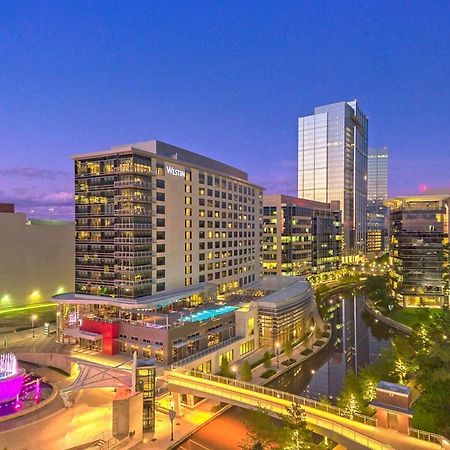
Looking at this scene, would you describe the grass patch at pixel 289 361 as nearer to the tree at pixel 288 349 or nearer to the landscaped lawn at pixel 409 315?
the tree at pixel 288 349

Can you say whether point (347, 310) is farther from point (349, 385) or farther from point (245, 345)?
point (349, 385)

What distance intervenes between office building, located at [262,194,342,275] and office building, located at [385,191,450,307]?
32256mm

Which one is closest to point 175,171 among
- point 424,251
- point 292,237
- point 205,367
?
point 205,367

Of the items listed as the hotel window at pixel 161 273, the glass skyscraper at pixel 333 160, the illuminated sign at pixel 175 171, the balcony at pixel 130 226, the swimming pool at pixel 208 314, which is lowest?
the swimming pool at pixel 208 314

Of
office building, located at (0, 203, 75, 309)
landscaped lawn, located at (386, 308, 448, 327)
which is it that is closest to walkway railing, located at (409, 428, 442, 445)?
landscaped lawn, located at (386, 308, 448, 327)

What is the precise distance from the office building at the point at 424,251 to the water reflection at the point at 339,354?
11991mm

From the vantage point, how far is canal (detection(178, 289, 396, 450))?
111 feet

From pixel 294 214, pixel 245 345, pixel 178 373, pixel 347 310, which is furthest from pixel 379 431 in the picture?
pixel 294 214

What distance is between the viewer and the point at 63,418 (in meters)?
34.9

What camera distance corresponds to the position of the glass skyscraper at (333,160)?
16375cm

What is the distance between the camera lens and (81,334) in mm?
48312

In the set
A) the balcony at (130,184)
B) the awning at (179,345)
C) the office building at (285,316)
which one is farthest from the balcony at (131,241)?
the office building at (285,316)

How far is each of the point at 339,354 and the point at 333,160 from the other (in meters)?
121

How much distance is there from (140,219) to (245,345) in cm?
2175
